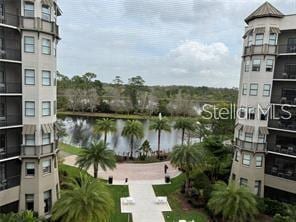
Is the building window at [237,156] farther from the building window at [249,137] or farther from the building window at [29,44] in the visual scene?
the building window at [29,44]

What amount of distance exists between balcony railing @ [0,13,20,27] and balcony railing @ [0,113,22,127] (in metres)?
6.30

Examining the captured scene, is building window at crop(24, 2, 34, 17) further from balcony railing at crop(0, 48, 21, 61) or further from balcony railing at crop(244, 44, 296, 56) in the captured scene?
balcony railing at crop(244, 44, 296, 56)

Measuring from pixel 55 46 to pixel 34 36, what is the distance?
6.93 ft

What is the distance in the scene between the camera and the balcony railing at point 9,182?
18.4 metres

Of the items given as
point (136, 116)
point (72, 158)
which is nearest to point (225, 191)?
point (72, 158)

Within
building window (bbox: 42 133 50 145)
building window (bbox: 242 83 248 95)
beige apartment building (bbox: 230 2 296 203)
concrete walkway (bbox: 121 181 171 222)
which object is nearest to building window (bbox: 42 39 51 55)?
building window (bbox: 42 133 50 145)

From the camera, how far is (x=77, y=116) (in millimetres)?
79000

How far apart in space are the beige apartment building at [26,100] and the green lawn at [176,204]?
33.9 feet

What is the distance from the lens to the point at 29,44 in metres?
18.5

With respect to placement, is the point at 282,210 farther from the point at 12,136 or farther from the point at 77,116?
the point at 77,116

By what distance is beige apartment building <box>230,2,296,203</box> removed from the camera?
2319cm

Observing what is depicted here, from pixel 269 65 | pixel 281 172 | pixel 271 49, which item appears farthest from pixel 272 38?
pixel 281 172

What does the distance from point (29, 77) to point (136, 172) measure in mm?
18393

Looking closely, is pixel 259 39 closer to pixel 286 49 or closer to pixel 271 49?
pixel 271 49
